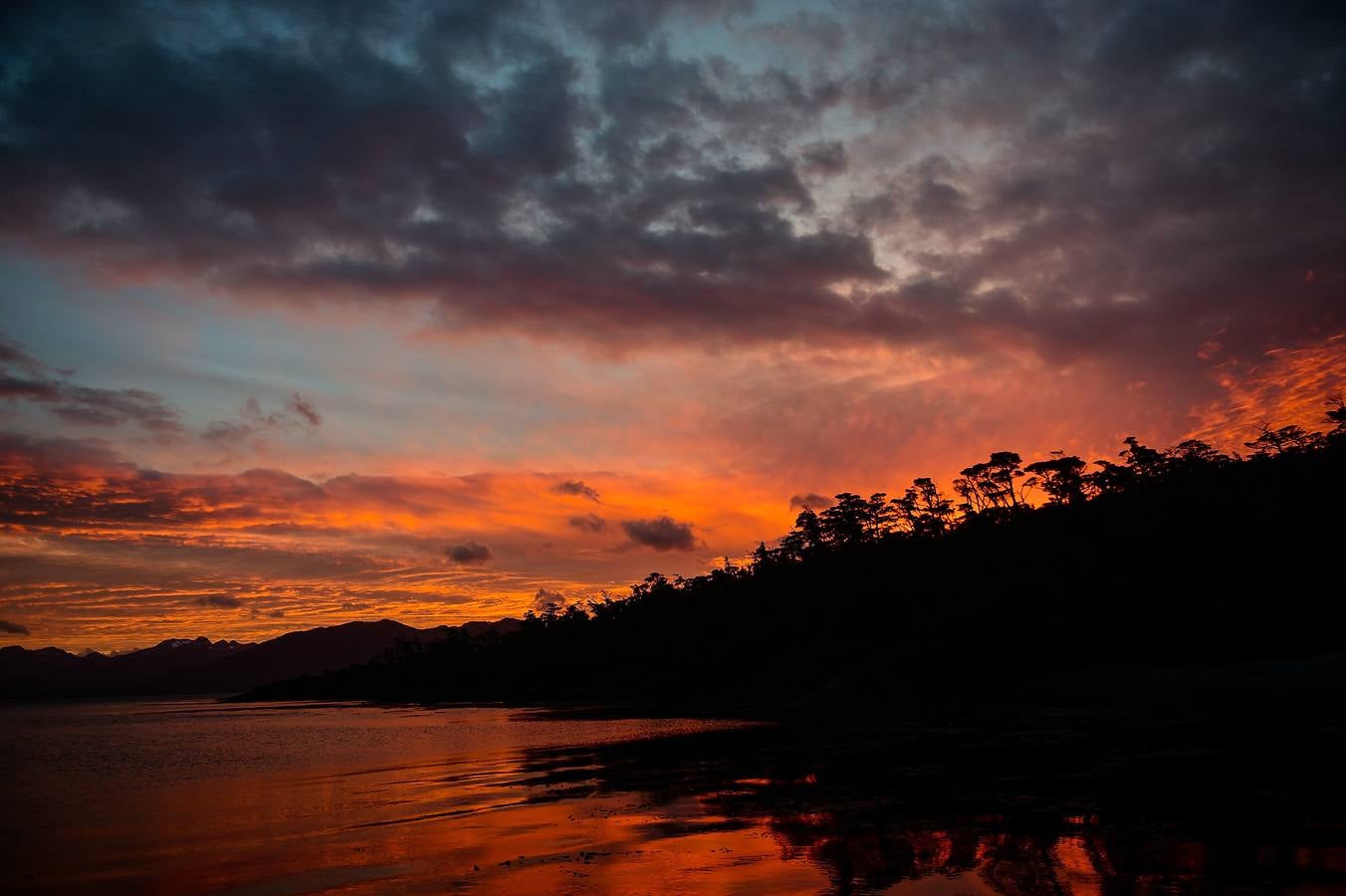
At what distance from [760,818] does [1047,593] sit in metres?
70.0

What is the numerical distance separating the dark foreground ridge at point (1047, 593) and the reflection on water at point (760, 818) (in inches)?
1189

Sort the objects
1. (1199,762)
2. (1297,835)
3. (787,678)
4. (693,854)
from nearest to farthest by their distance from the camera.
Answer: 1. (1297,835)
2. (693,854)
3. (1199,762)
4. (787,678)

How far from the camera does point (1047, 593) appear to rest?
82375 millimetres

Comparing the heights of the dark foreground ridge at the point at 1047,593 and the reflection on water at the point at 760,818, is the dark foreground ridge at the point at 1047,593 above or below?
above

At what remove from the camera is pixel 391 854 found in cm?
1931

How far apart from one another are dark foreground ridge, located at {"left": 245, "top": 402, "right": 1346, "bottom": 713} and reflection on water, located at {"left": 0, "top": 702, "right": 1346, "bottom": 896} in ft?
99.1

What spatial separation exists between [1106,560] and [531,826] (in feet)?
251

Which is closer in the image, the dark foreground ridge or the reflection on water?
the reflection on water

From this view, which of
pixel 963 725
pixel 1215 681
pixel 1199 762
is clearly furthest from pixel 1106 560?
pixel 1199 762

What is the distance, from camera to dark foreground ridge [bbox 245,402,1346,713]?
220ft

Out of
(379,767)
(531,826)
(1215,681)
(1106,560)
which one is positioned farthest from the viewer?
(1106,560)

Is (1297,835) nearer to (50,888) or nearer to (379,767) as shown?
(50,888)

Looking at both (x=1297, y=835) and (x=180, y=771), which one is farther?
(x=180, y=771)

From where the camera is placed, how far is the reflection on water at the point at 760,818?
1516cm
